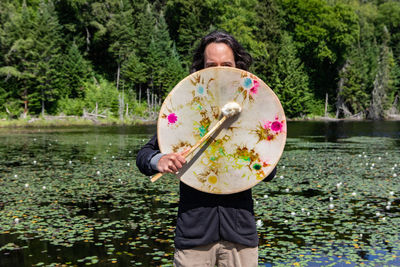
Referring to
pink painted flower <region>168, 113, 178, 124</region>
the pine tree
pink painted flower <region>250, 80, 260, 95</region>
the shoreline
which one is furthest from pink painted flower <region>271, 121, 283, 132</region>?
the pine tree

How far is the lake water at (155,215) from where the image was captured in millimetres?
6164

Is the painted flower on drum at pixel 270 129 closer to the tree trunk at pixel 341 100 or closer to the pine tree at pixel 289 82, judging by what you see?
the pine tree at pixel 289 82

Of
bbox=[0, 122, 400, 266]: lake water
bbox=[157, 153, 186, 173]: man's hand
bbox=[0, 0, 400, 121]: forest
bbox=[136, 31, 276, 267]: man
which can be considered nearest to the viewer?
bbox=[157, 153, 186, 173]: man's hand

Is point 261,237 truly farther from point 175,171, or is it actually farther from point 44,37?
point 44,37

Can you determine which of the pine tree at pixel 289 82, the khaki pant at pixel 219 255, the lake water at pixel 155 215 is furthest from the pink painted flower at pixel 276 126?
the pine tree at pixel 289 82

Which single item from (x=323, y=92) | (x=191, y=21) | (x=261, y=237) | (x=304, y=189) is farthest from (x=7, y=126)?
(x=323, y=92)

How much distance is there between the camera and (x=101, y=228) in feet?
24.5

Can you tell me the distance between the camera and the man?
247cm

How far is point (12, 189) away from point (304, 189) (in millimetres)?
7352

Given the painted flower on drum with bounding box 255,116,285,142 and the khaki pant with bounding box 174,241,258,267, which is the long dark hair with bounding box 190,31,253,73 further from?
the khaki pant with bounding box 174,241,258,267

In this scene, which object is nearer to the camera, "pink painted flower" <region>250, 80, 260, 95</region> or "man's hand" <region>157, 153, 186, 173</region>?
"man's hand" <region>157, 153, 186, 173</region>

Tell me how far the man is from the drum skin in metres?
0.10

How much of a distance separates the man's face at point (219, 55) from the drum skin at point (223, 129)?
0.12m

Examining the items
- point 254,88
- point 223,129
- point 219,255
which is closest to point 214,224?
point 219,255
